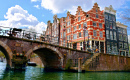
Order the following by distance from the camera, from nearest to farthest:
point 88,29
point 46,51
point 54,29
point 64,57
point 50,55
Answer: point 64,57, point 46,51, point 50,55, point 88,29, point 54,29

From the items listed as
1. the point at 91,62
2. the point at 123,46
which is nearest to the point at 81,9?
the point at 123,46

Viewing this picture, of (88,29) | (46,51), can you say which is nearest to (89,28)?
(88,29)

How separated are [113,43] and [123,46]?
4359 millimetres

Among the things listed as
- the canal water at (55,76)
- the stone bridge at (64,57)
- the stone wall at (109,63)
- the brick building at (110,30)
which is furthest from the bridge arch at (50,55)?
the brick building at (110,30)

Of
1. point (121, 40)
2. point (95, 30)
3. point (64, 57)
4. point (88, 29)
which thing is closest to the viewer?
point (64, 57)

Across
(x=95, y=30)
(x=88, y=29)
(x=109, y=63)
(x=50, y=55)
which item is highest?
(x=88, y=29)

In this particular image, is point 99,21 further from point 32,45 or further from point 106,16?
point 32,45

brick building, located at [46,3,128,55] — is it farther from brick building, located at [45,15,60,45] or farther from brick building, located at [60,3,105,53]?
brick building, located at [45,15,60,45]

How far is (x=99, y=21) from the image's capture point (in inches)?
1217

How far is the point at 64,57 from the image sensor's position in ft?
70.2

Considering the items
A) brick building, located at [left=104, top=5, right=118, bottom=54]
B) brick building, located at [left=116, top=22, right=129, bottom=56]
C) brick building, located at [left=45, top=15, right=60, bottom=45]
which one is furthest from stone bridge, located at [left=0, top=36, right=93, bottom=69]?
brick building, located at [left=45, top=15, right=60, bottom=45]

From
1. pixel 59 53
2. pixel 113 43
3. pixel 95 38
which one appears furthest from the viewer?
pixel 113 43

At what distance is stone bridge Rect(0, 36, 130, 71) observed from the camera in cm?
1739

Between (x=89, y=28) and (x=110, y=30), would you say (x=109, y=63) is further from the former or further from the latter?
(x=110, y=30)
